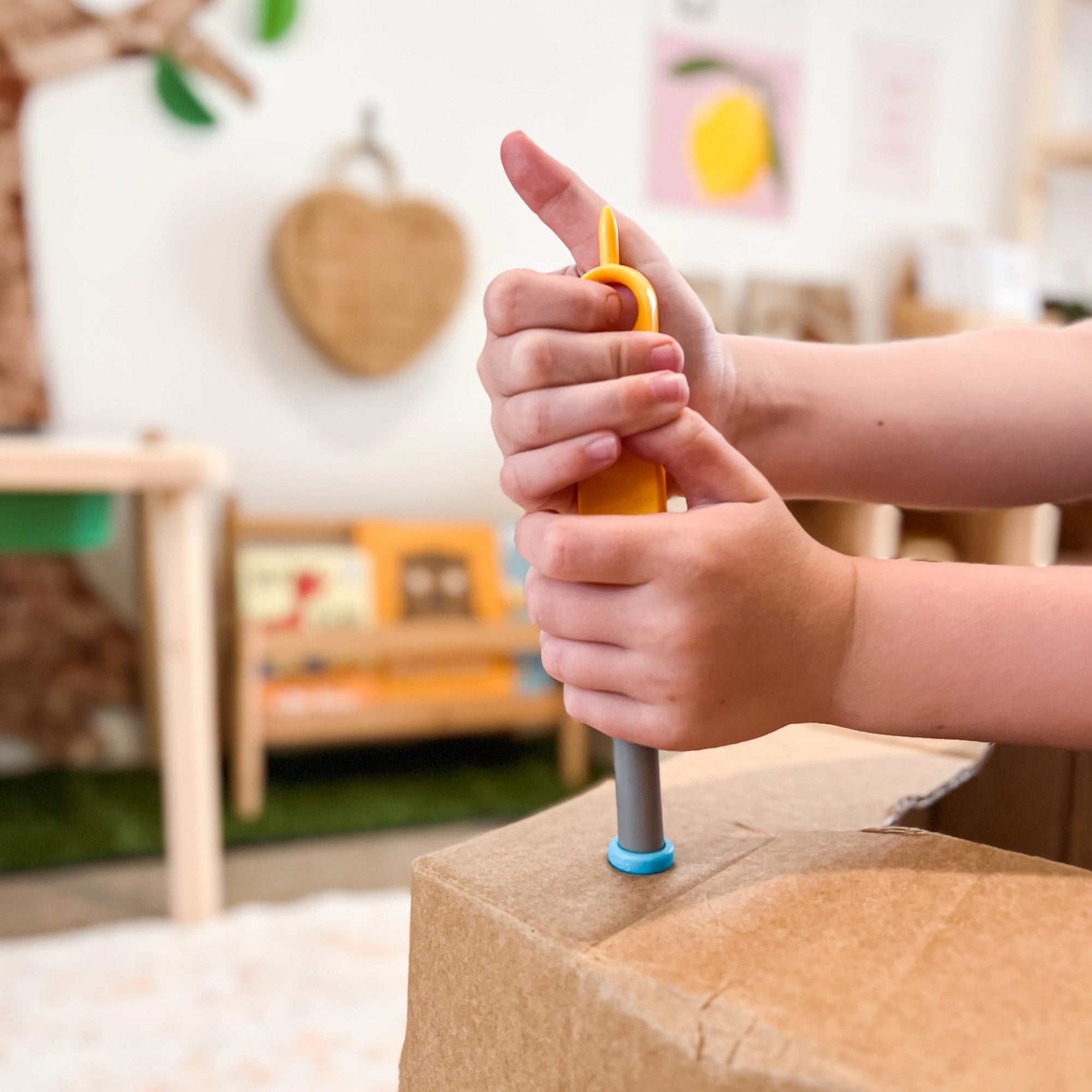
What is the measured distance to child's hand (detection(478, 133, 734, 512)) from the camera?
0.36 meters

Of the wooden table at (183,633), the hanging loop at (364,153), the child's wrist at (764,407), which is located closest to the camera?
the child's wrist at (764,407)

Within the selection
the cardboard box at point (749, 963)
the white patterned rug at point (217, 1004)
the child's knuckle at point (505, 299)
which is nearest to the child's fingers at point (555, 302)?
the child's knuckle at point (505, 299)

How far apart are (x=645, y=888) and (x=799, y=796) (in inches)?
5.2

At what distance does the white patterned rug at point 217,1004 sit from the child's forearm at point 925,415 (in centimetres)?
63

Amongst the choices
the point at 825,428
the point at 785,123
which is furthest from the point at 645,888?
the point at 785,123

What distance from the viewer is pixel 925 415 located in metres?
0.58

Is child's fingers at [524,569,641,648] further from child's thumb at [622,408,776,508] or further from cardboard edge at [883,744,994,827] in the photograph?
cardboard edge at [883,744,994,827]

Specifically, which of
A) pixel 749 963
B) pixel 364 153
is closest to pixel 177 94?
pixel 364 153

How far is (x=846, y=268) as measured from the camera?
220 cm

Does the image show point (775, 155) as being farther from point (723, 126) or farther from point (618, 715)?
point (618, 715)

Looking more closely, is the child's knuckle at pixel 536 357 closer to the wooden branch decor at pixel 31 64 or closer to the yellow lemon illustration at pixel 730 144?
the wooden branch decor at pixel 31 64

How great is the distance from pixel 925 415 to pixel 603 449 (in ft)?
1.02

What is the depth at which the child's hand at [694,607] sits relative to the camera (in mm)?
350

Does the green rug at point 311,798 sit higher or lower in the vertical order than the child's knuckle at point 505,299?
lower
